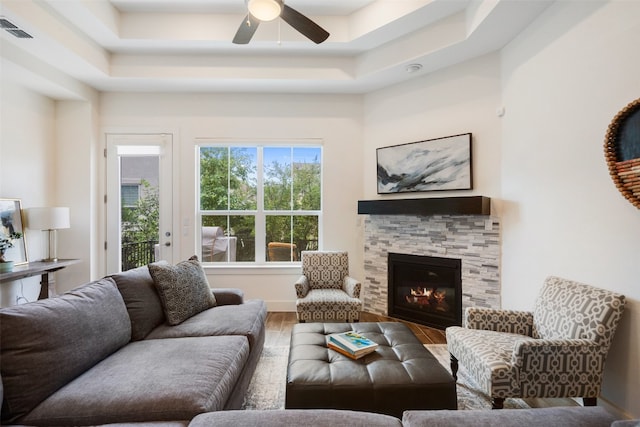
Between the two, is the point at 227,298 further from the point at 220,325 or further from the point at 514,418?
the point at 514,418

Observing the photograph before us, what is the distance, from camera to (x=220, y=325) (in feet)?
6.89

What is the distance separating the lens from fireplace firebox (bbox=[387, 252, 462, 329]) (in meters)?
3.30

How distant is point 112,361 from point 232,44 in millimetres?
3105

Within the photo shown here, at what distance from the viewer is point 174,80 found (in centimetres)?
349

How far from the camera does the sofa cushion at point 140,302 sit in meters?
1.97

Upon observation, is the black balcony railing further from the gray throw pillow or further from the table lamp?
the gray throw pillow

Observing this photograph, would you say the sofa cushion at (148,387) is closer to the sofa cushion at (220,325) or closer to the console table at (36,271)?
the sofa cushion at (220,325)

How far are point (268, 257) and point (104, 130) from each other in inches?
106

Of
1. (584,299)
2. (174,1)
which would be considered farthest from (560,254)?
(174,1)

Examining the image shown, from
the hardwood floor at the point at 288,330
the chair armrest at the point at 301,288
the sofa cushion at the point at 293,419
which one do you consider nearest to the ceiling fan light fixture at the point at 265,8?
the sofa cushion at the point at 293,419

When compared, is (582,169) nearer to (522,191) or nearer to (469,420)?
(522,191)

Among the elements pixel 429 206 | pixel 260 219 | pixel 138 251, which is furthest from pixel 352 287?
pixel 138 251

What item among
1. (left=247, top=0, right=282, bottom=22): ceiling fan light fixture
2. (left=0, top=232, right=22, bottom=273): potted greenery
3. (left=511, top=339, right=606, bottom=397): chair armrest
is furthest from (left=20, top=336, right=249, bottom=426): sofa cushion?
(left=247, top=0, right=282, bottom=22): ceiling fan light fixture

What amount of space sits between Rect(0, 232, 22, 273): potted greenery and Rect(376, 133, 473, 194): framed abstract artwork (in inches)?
152
